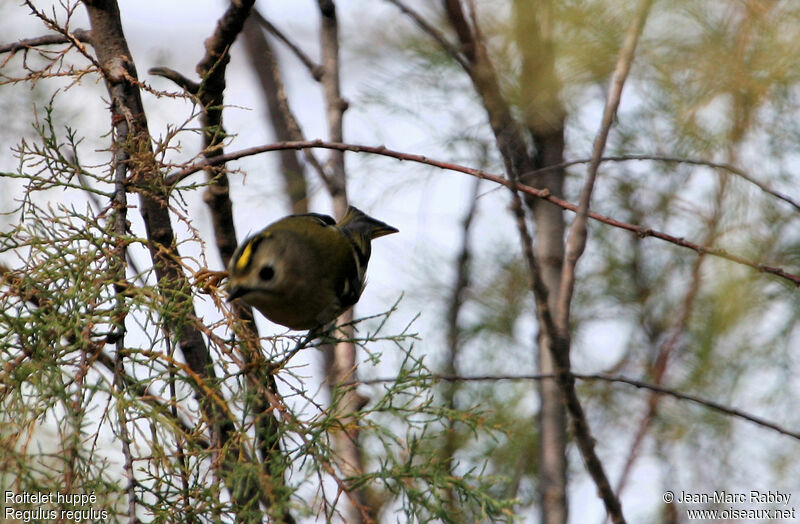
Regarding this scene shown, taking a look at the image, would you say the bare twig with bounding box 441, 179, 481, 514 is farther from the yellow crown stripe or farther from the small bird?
the yellow crown stripe

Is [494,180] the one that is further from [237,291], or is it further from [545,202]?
[545,202]

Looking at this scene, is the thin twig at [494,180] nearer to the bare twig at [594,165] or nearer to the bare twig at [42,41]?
the bare twig at [594,165]

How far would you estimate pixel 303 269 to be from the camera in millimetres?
2912

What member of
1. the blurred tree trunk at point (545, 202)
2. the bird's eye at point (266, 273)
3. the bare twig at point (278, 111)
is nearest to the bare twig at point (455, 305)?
the blurred tree trunk at point (545, 202)

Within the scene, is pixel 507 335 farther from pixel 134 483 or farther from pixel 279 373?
pixel 134 483

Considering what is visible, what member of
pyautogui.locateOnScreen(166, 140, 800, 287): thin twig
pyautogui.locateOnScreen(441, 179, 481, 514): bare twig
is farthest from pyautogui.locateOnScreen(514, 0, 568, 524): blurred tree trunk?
pyautogui.locateOnScreen(166, 140, 800, 287): thin twig

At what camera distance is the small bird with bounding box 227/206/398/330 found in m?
2.51

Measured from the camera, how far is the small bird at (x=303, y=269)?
251 cm

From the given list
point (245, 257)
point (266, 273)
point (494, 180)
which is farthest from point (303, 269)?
point (494, 180)

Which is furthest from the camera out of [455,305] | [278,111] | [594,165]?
[278,111]

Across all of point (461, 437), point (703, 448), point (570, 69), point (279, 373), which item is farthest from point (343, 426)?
point (703, 448)

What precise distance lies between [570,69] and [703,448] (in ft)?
7.60

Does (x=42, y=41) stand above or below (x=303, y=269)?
above

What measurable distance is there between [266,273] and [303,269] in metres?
0.34
